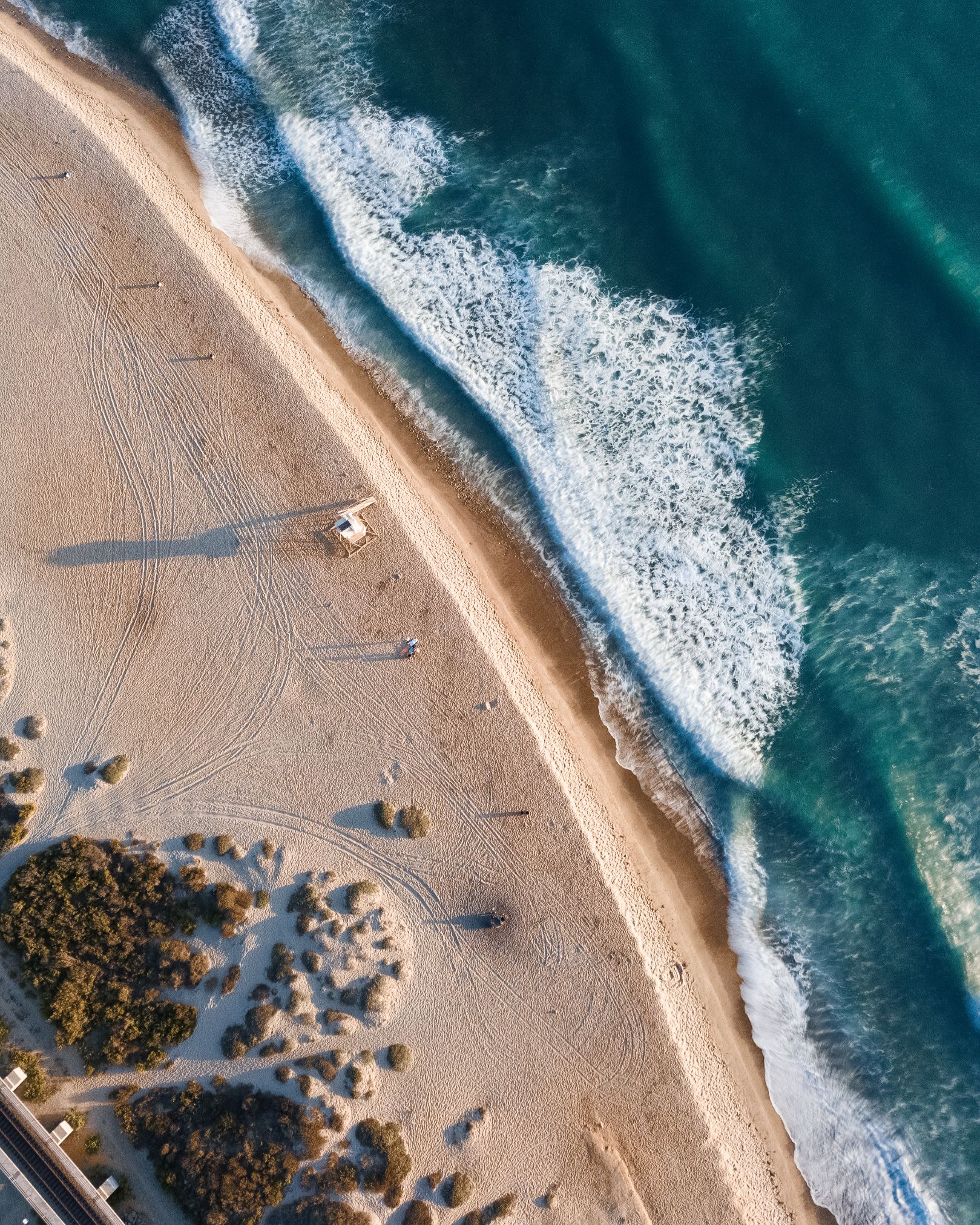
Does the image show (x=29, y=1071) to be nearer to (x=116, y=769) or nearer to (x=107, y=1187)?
(x=107, y=1187)

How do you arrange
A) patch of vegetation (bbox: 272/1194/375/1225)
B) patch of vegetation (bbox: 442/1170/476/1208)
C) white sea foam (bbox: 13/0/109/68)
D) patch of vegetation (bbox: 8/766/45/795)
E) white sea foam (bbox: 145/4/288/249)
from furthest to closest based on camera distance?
white sea foam (bbox: 13/0/109/68) → white sea foam (bbox: 145/4/288/249) → patch of vegetation (bbox: 8/766/45/795) → patch of vegetation (bbox: 442/1170/476/1208) → patch of vegetation (bbox: 272/1194/375/1225)

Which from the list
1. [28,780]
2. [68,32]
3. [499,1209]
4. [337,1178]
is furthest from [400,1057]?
[68,32]

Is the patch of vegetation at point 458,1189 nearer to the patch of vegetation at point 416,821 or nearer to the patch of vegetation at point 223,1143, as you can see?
the patch of vegetation at point 223,1143

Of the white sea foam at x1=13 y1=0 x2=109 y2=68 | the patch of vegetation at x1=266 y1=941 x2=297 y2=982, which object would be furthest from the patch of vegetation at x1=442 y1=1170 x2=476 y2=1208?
the white sea foam at x1=13 y1=0 x2=109 y2=68

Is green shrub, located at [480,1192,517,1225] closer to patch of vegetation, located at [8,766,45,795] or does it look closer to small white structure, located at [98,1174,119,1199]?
small white structure, located at [98,1174,119,1199]

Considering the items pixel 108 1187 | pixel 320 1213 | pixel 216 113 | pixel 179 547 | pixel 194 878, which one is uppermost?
pixel 216 113

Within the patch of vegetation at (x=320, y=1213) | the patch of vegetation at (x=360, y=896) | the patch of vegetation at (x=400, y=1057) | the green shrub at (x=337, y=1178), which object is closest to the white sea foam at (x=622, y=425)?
the patch of vegetation at (x=360, y=896)
